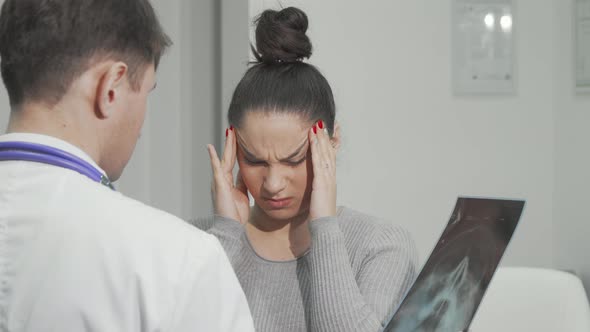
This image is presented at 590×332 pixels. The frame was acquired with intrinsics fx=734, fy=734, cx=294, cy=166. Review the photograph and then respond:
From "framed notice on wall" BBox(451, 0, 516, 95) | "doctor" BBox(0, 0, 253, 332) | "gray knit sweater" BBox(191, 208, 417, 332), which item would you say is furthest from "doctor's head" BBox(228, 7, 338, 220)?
"framed notice on wall" BBox(451, 0, 516, 95)

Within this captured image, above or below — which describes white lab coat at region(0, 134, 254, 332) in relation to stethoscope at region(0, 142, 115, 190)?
below

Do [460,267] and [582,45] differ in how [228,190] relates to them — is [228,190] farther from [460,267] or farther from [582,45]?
[582,45]

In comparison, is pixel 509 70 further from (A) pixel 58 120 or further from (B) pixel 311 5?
(A) pixel 58 120

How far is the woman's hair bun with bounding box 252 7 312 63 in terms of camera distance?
63.8 inches

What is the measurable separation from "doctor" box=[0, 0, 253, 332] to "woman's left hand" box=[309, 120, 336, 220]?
2.26 feet

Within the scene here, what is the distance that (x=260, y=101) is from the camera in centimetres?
156

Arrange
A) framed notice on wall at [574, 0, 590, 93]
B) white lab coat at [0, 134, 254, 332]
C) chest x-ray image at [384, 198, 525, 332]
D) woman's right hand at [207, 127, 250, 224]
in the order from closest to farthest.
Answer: white lab coat at [0, 134, 254, 332] → chest x-ray image at [384, 198, 525, 332] → woman's right hand at [207, 127, 250, 224] → framed notice on wall at [574, 0, 590, 93]

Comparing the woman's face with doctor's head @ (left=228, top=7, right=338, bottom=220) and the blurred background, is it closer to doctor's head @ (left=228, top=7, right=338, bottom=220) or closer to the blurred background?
doctor's head @ (left=228, top=7, right=338, bottom=220)

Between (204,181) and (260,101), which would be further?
(204,181)

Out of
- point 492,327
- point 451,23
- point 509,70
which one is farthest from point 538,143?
point 492,327

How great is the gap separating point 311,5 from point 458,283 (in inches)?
58.5

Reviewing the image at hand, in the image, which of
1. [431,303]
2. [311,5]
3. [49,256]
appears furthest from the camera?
[311,5]

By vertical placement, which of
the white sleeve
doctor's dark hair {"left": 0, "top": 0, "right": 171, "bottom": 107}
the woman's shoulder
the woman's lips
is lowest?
the woman's shoulder

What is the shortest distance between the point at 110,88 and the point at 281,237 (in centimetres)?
84
